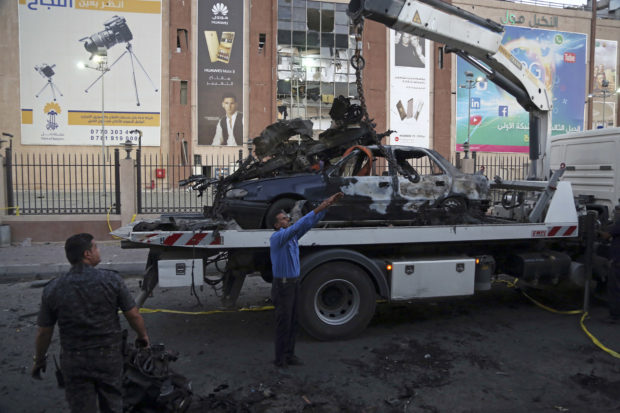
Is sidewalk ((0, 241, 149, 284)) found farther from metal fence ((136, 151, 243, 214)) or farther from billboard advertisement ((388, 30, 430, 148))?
billboard advertisement ((388, 30, 430, 148))

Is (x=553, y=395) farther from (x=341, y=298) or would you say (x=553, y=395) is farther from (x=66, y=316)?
(x=66, y=316)

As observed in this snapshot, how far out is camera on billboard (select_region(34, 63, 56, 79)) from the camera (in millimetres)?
33562

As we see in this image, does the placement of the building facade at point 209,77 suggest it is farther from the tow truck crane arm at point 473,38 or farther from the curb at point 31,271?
the curb at point 31,271

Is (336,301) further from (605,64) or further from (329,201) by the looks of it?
(605,64)

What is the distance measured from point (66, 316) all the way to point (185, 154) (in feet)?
113

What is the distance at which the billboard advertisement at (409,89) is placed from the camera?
130 feet

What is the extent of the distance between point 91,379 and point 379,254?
402cm

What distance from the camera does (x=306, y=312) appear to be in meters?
5.27

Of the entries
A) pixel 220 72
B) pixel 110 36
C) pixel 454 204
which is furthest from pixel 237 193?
pixel 110 36

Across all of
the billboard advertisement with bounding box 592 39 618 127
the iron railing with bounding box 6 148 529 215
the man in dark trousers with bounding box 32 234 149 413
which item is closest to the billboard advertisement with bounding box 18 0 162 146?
the iron railing with bounding box 6 148 529 215

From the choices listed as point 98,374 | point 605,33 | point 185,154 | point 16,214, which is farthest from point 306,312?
point 605,33

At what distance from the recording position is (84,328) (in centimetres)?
266

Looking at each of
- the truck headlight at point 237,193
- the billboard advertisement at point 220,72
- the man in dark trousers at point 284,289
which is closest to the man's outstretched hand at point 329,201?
the man in dark trousers at point 284,289

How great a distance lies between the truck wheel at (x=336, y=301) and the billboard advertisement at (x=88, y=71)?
32532 millimetres
